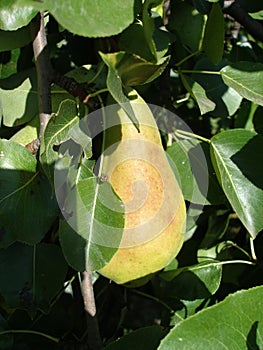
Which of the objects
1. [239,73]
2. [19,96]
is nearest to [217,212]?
[239,73]

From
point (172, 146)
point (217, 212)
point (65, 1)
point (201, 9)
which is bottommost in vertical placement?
point (217, 212)

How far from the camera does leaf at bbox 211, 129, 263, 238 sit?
957mm

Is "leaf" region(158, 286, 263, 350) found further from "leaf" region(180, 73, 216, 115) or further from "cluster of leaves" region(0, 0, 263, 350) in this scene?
"leaf" region(180, 73, 216, 115)

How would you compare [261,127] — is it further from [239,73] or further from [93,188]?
[93,188]

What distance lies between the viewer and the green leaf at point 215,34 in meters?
0.99

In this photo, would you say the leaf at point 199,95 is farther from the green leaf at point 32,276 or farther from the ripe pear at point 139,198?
the green leaf at point 32,276

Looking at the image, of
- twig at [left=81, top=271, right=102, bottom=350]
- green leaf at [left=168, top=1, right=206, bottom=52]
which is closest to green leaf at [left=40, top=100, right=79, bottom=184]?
twig at [left=81, top=271, right=102, bottom=350]

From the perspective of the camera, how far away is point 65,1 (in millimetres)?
654

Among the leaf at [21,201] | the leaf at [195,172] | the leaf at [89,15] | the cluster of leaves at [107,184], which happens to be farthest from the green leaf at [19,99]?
the leaf at [89,15]

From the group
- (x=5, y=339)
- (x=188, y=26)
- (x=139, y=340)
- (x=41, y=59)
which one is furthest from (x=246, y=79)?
(x=5, y=339)

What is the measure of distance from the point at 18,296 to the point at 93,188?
258 millimetres

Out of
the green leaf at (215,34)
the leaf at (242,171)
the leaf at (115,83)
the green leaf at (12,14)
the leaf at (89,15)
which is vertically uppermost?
the leaf at (89,15)

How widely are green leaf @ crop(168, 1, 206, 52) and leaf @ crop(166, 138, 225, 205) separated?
187mm

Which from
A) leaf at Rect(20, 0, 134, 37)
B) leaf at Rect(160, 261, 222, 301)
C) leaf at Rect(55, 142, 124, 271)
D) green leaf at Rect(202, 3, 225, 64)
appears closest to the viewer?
leaf at Rect(20, 0, 134, 37)
